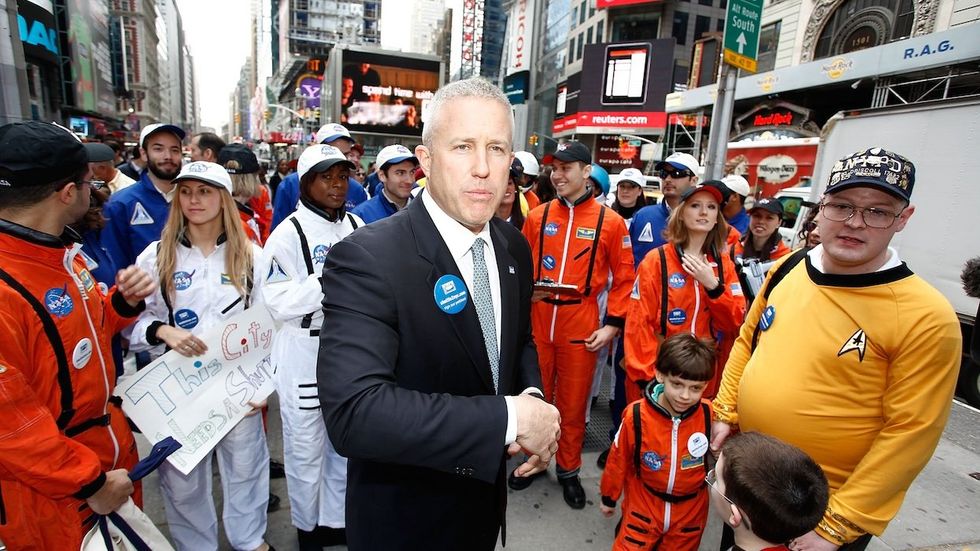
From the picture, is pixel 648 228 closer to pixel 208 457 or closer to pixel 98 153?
pixel 208 457

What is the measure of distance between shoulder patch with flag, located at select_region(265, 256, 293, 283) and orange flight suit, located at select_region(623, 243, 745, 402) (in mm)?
2304

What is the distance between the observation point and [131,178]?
6.30 m

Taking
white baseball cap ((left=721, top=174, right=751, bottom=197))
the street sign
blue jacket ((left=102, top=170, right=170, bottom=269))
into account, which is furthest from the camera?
the street sign

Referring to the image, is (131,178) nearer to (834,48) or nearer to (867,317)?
(867,317)

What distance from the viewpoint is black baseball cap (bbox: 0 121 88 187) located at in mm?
1763

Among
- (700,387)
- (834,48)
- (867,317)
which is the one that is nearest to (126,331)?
(700,387)

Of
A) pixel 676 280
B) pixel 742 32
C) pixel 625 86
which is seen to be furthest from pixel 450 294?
pixel 625 86

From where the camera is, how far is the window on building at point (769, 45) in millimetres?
23672

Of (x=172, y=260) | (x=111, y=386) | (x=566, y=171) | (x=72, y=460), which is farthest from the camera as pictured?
(x=566, y=171)

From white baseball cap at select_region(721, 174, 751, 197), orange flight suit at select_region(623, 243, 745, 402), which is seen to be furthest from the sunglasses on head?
orange flight suit at select_region(623, 243, 745, 402)

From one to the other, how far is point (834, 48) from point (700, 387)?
24.8m

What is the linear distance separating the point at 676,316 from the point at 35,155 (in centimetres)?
355

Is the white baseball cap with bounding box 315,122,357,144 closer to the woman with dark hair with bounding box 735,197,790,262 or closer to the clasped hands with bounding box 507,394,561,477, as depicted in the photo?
the woman with dark hair with bounding box 735,197,790,262

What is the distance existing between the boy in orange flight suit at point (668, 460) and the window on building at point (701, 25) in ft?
157
